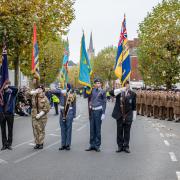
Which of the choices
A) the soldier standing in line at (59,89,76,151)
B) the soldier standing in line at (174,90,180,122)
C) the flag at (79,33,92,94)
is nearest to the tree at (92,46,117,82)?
the soldier standing in line at (174,90,180,122)

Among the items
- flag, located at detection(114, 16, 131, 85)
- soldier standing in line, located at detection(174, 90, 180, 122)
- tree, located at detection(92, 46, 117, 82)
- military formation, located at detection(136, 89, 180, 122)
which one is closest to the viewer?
flag, located at detection(114, 16, 131, 85)

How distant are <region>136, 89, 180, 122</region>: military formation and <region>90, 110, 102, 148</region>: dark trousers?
13329mm

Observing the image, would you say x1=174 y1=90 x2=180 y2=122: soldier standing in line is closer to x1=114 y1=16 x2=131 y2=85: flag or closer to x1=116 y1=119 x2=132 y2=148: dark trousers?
x1=114 y1=16 x2=131 y2=85: flag

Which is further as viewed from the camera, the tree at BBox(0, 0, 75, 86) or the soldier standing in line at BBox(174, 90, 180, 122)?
the tree at BBox(0, 0, 75, 86)

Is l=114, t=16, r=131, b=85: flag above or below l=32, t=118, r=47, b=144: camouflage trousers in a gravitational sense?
above

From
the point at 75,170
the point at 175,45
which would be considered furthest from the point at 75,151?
the point at 175,45

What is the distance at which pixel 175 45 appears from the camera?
4728 centimetres

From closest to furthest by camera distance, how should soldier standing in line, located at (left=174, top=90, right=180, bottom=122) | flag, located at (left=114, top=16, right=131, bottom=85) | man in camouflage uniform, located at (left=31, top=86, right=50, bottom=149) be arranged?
1. man in camouflage uniform, located at (left=31, top=86, right=50, bottom=149)
2. flag, located at (left=114, top=16, right=131, bottom=85)
3. soldier standing in line, located at (left=174, top=90, right=180, bottom=122)

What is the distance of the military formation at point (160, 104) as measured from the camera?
87.5ft

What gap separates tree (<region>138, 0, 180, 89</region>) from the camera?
4744 centimetres

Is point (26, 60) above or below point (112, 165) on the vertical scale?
above

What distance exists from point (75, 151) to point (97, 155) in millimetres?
924

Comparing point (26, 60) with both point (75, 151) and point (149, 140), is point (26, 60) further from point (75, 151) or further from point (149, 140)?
point (75, 151)

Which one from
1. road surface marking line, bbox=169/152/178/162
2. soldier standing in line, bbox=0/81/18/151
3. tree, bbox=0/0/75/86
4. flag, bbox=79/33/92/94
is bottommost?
road surface marking line, bbox=169/152/178/162
